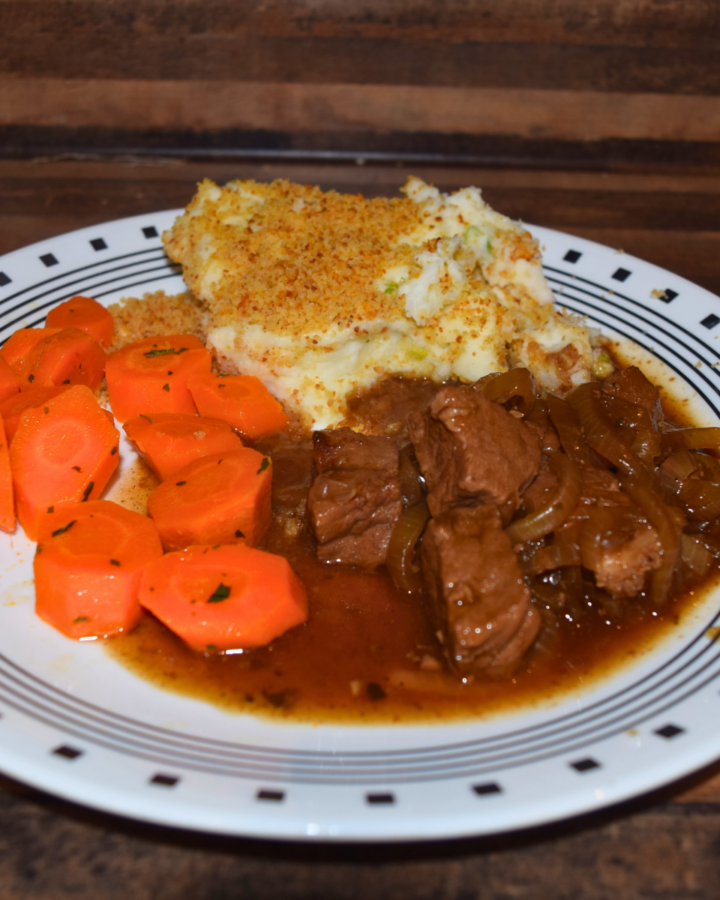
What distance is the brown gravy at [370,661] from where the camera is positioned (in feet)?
8.93

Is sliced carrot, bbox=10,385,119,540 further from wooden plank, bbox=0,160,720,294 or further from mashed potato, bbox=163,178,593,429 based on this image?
wooden plank, bbox=0,160,720,294

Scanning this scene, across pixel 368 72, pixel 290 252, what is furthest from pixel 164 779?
pixel 368 72

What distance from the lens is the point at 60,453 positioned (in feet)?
10.6

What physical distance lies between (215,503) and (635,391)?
2.05 meters

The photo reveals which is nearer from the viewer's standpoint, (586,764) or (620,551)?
(586,764)

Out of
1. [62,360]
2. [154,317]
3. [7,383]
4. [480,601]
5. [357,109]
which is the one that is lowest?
[480,601]

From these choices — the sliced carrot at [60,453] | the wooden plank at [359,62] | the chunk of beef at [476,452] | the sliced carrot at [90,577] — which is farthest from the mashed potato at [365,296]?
the wooden plank at [359,62]

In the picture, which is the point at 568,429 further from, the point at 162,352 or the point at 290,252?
the point at 162,352

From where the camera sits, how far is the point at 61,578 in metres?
2.85

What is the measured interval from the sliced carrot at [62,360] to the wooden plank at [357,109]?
130 inches

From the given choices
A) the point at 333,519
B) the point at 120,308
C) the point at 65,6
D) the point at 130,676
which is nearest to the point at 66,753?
the point at 130,676

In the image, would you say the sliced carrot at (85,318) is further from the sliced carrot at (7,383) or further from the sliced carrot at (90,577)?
the sliced carrot at (90,577)

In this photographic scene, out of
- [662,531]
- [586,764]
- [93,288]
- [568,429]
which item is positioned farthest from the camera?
[93,288]

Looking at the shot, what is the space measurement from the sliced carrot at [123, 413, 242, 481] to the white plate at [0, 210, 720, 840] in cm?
68
